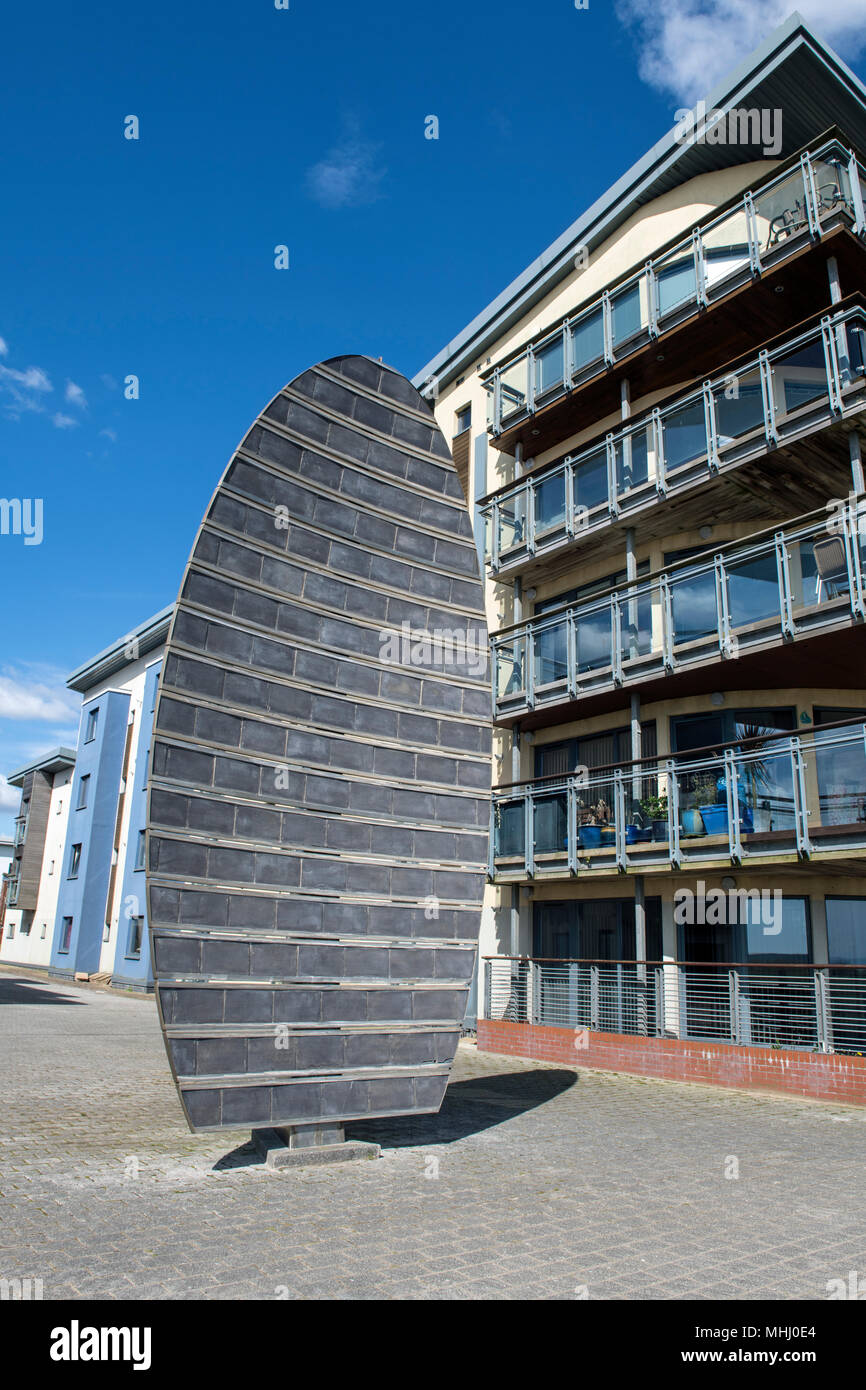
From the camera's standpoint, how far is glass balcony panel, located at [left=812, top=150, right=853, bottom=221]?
16891 millimetres

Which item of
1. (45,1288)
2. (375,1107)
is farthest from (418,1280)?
(375,1107)

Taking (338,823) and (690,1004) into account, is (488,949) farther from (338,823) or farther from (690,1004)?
(338,823)

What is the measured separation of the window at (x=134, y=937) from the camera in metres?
39.2

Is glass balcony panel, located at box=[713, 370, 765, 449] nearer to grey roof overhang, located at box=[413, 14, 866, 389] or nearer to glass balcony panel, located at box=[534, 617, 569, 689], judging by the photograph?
glass balcony panel, located at box=[534, 617, 569, 689]

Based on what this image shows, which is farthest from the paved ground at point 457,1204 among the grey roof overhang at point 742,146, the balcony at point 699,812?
the grey roof overhang at point 742,146

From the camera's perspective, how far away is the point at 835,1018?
14.5 metres

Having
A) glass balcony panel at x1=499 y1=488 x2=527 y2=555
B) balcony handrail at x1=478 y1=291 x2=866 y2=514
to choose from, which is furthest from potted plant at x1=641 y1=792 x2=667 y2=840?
glass balcony panel at x1=499 y1=488 x2=527 y2=555

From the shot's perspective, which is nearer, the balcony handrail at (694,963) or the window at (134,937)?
the balcony handrail at (694,963)

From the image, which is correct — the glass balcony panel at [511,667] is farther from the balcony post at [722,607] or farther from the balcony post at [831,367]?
the balcony post at [831,367]

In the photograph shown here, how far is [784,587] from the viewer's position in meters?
16.3

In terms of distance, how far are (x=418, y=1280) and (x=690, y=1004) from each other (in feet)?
38.8

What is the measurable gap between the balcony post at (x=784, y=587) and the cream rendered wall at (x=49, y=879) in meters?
43.2

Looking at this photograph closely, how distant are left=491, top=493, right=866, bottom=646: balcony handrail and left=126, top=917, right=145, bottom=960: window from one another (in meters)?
23.1

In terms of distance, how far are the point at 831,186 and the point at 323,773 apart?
15045 mm
